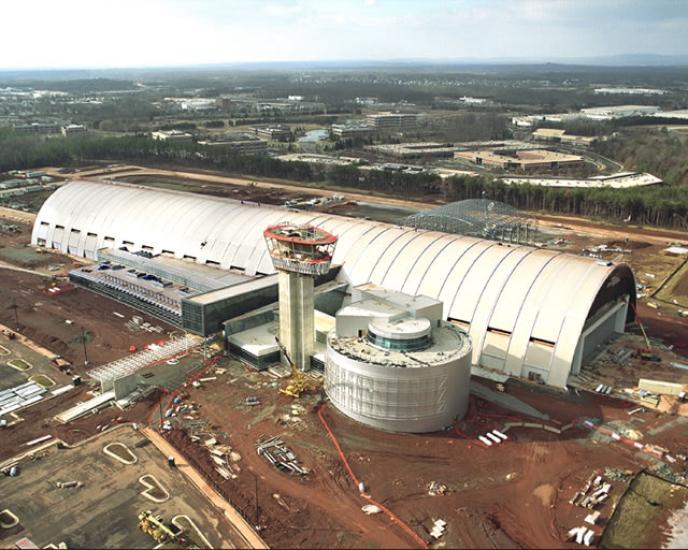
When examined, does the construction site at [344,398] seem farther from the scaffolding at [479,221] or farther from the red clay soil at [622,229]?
the red clay soil at [622,229]

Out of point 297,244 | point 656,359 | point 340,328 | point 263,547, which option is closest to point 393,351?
point 340,328

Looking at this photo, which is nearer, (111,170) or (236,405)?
(236,405)

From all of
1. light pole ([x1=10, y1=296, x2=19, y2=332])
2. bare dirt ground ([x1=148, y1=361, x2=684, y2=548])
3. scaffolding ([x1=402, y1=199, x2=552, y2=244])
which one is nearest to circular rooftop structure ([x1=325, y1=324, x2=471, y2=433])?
bare dirt ground ([x1=148, y1=361, x2=684, y2=548])

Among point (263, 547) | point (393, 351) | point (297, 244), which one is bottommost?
point (263, 547)

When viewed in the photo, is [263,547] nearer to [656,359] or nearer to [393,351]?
[393,351]

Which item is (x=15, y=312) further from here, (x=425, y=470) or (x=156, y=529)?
(x=425, y=470)

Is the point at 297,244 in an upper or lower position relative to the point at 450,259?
upper

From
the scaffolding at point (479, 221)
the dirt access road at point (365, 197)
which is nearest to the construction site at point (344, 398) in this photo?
the scaffolding at point (479, 221)
